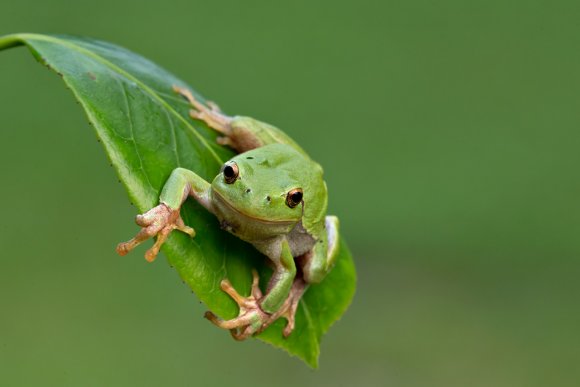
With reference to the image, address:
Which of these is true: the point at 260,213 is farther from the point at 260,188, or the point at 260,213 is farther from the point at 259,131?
the point at 259,131

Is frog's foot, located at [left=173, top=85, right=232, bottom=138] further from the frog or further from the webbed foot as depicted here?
the webbed foot

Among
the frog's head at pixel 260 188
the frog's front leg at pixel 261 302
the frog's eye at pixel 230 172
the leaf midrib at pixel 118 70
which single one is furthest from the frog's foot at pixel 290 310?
the leaf midrib at pixel 118 70

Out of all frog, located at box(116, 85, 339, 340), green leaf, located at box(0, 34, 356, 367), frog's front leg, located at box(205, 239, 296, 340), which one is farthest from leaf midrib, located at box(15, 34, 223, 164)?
frog's front leg, located at box(205, 239, 296, 340)

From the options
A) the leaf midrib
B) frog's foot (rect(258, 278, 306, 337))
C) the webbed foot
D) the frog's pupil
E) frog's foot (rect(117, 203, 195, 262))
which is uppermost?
the leaf midrib

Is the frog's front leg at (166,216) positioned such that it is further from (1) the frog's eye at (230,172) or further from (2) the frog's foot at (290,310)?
(2) the frog's foot at (290,310)

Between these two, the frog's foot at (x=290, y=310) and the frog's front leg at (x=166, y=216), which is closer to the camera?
the frog's front leg at (x=166, y=216)
